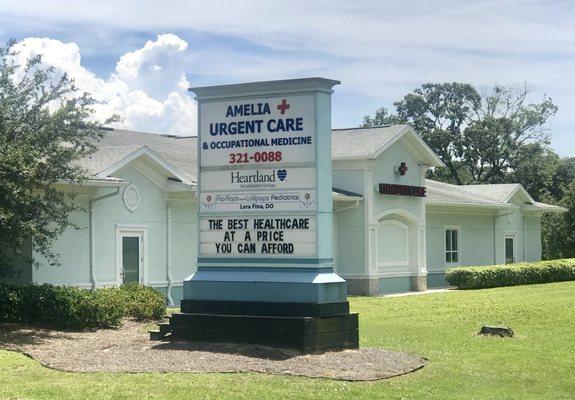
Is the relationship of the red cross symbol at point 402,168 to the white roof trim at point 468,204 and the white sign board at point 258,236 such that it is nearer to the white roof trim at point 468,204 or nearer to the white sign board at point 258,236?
the white roof trim at point 468,204

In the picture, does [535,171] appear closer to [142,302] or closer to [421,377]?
[142,302]

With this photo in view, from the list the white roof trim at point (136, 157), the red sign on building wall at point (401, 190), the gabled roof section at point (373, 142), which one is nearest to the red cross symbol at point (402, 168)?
the red sign on building wall at point (401, 190)

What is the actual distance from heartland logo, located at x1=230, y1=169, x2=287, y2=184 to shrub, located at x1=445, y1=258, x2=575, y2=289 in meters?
22.5

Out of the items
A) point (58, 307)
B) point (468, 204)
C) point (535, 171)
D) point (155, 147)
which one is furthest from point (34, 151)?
point (535, 171)

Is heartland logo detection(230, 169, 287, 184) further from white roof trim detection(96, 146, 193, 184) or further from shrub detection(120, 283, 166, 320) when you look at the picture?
white roof trim detection(96, 146, 193, 184)

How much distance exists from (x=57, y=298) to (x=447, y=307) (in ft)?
37.6

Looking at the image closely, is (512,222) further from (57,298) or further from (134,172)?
(57,298)

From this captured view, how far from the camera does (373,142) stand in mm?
33031

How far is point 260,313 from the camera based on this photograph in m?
15.4

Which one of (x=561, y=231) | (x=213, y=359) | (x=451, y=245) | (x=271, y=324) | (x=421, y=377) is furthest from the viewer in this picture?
(x=561, y=231)

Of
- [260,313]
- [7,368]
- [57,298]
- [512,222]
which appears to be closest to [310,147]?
[260,313]

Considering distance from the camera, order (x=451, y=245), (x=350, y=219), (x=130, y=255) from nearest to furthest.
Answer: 1. (x=130, y=255)
2. (x=350, y=219)
3. (x=451, y=245)

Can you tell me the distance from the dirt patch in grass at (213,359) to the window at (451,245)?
2509 centimetres

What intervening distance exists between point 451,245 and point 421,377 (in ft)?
90.4
